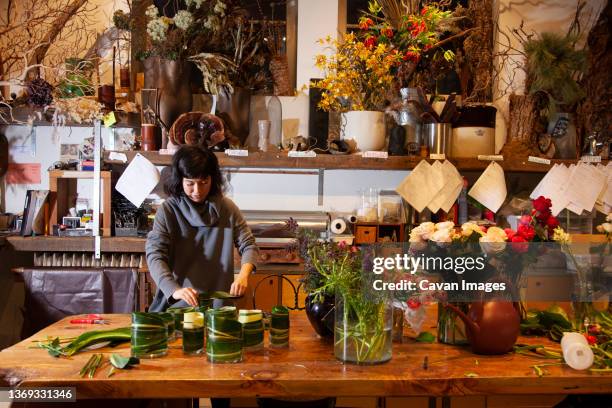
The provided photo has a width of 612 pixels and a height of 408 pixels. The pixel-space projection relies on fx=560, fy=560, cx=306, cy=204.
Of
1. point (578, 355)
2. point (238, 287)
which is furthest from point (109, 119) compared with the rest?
point (578, 355)

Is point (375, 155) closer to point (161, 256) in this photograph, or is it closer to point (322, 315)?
point (161, 256)

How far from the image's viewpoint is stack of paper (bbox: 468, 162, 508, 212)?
369cm

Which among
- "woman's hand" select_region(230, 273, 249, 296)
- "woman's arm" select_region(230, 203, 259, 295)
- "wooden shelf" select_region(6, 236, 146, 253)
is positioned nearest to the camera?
"woman's hand" select_region(230, 273, 249, 296)

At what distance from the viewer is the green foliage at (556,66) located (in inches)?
145

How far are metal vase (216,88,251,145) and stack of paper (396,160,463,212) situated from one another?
3.64ft

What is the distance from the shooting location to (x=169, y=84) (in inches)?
141

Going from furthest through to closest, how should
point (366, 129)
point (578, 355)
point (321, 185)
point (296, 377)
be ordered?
1. point (321, 185)
2. point (366, 129)
3. point (578, 355)
4. point (296, 377)

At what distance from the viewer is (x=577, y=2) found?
13.3 ft

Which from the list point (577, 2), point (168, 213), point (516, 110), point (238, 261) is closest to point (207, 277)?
point (168, 213)

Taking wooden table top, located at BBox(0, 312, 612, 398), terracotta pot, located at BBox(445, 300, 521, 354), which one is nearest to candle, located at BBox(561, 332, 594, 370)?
wooden table top, located at BBox(0, 312, 612, 398)

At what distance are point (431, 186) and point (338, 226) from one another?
66 cm

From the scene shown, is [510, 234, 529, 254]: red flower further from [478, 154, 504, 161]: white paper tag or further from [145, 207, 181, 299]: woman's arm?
[478, 154, 504, 161]: white paper tag

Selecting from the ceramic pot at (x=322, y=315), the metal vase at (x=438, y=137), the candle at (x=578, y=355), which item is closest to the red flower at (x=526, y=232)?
the candle at (x=578, y=355)

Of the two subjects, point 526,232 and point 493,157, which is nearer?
point 526,232
